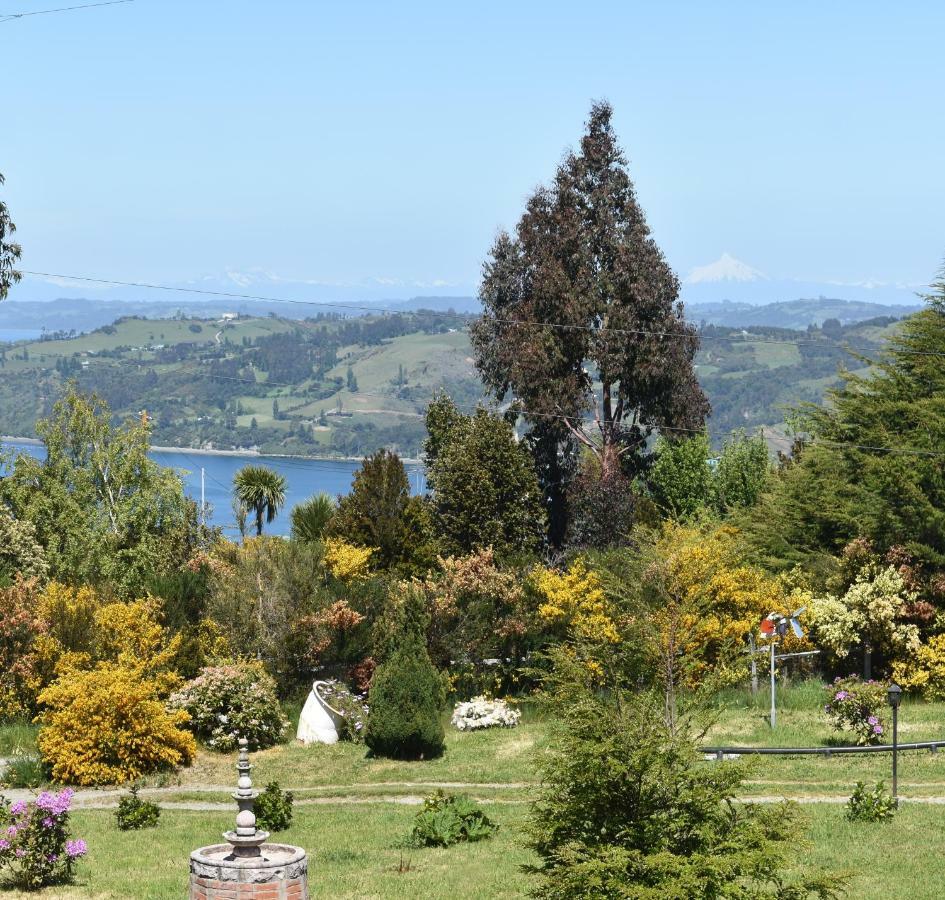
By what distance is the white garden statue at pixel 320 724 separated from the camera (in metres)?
34.5

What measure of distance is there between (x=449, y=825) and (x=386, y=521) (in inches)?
1031

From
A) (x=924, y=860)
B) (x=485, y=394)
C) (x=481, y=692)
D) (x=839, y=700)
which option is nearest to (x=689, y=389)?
(x=485, y=394)

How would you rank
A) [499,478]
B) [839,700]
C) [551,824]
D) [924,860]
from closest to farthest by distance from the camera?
[551,824], [924,860], [839,700], [499,478]

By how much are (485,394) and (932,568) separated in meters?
26.9

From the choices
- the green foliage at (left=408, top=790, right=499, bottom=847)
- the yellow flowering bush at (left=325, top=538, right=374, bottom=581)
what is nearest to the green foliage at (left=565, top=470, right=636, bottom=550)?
the yellow flowering bush at (left=325, top=538, right=374, bottom=581)

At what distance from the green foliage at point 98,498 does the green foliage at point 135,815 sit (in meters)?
26.7

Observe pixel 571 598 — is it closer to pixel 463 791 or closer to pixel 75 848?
pixel 463 791

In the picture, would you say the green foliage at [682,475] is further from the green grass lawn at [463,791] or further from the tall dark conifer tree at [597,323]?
the green grass lawn at [463,791]

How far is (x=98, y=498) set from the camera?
53938mm

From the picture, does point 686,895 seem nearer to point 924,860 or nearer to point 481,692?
point 924,860

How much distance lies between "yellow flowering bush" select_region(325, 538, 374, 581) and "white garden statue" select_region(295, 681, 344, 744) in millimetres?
10312

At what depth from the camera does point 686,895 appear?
14672 mm

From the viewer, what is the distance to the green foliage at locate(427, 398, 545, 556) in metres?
51.9

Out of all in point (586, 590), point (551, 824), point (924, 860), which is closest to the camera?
point (551, 824)
